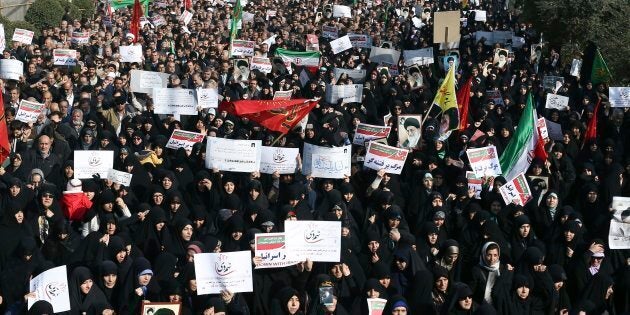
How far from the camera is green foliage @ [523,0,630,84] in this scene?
24.8 meters

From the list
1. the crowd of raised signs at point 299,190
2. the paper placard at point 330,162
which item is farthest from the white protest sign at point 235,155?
the paper placard at point 330,162

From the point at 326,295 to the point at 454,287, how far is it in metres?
0.98

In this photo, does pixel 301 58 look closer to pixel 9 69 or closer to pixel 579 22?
pixel 9 69

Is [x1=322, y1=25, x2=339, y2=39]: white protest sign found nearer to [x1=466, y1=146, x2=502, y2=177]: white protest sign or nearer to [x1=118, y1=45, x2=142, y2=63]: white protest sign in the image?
[x1=118, y1=45, x2=142, y2=63]: white protest sign

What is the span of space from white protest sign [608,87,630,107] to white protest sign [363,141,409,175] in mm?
5266

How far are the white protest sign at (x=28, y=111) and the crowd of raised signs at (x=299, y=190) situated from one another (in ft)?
0.09

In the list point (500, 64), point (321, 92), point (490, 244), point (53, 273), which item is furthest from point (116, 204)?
point (500, 64)

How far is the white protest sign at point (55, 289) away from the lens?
25.1ft

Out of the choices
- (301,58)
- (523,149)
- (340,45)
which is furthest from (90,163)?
(340,45)

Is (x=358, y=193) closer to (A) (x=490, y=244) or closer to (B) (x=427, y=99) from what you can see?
(A) (x=490, y=244)

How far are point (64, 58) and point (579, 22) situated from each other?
45.7 ft

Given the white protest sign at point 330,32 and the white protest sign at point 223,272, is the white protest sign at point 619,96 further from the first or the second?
the white protest sign at point 223,272

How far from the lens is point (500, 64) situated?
67.4 ft

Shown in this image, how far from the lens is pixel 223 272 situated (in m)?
7.89
